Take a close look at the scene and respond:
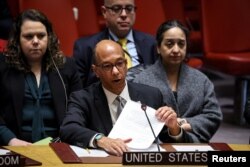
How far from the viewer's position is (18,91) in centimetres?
275

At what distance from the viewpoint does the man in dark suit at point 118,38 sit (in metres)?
3.19

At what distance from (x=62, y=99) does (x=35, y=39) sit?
1.03 ft

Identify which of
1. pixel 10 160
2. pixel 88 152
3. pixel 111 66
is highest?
pixel 111 66

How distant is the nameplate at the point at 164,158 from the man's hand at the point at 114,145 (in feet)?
0.44

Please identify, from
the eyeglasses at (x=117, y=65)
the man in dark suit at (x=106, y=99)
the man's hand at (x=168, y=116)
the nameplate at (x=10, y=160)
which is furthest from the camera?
the eyeglasses at (x=117, y=65)

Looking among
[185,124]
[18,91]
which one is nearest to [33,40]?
[18,91]

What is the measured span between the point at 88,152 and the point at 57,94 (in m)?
0.77

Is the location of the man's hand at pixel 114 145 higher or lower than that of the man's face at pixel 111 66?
lower

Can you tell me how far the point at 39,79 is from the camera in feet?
9.21

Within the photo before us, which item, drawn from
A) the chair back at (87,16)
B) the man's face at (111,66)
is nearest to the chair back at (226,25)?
the chair back at (87,16)

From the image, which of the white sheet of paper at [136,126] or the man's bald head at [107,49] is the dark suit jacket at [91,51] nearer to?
the man's bald head at [107,49]

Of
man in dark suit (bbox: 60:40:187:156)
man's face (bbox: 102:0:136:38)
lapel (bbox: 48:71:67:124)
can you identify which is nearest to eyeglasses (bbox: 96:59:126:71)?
man in dark suit (bbox: 60:40:187:156)

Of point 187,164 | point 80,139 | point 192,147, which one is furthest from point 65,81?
point 187,164

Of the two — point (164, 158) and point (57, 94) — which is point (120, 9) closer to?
point (57, 94)
